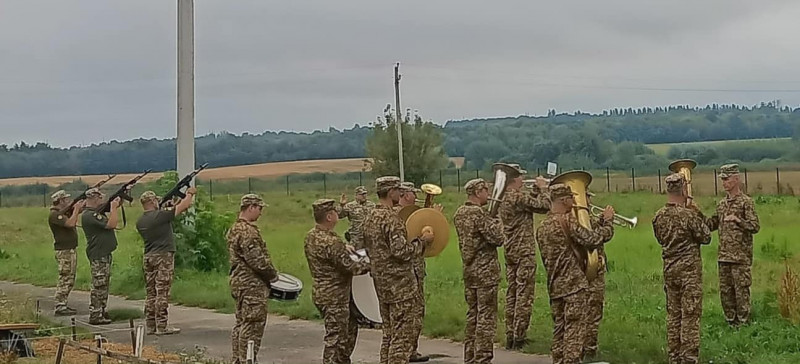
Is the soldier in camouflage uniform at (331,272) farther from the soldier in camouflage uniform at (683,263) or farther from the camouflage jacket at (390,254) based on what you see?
the soldier in camouflage uniform at (683,263)

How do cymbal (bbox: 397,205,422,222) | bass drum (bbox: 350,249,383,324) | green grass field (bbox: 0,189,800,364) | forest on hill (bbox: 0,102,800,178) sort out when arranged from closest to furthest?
1. cymbal (bbox: 397,205,422,222)
2. bass drum (bbox: 350,249,383,324)
3. green grass field (bbox: 0,189,800,364)
4. forest on hill (bbox: 0,102,800,178)

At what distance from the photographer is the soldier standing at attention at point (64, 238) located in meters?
16.5

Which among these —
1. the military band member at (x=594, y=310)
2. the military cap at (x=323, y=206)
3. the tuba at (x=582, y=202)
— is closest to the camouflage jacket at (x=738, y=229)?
the military band member at (x=594, y=310)

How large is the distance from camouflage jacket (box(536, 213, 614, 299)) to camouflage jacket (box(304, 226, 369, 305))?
5.87 ft

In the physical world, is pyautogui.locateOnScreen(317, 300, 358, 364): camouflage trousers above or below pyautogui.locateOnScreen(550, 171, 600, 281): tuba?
below

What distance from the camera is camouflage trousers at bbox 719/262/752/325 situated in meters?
12.8

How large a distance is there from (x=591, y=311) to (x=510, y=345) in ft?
4.41

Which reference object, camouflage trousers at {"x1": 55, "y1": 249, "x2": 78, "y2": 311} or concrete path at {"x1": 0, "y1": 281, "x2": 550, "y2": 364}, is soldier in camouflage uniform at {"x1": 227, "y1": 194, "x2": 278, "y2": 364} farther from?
camouflage trousers at {"x1": 55, "y1": 249, "x2": 78, "y2": 311}

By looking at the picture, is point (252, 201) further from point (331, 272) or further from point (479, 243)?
point (479, 243)

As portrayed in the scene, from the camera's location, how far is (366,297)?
1140cm

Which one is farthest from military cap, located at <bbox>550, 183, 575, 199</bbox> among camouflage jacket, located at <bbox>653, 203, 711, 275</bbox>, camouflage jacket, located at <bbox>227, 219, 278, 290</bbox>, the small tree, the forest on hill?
the small tree

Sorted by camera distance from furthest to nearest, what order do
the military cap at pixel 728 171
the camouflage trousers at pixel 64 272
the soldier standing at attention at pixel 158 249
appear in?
the camouflage trousers at pixel 64 272
the soldier standing at attention at pixel 158 249
the military cap at pixel 728 171

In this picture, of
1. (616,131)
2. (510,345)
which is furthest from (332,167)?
(510,345)

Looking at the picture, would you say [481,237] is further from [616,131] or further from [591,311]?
[616,131]
